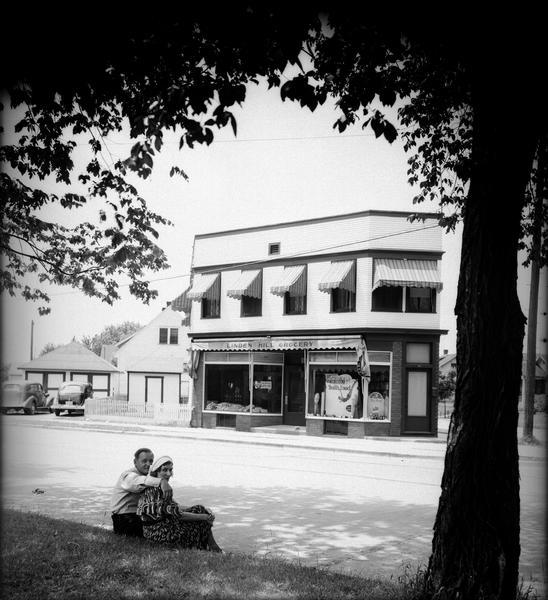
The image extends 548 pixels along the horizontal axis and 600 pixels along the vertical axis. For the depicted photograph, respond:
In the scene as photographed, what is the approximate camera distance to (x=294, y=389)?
29.0m

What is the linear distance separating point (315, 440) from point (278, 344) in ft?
17.9

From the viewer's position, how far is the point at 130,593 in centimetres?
557

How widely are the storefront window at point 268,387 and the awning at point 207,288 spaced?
435cm

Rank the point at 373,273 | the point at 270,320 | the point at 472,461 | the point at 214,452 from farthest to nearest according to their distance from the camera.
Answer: the point at 270,320 → the point at 373,273 → the point at 214,452 → the point at 472,461

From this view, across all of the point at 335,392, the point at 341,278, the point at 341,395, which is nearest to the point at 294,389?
the point at 335,392

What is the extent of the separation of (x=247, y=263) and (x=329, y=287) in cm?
537

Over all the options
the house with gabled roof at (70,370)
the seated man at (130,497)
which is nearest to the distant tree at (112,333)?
the house with gabled roof at (70,370)

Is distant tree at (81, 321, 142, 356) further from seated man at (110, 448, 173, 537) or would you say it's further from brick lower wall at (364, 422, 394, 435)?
seated man at (110, 448, 173, 537)

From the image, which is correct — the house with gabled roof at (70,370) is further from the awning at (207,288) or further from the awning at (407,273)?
the awning at (407,273)

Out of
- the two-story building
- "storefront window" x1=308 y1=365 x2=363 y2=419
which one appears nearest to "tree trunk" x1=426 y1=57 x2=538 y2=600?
the two-story building

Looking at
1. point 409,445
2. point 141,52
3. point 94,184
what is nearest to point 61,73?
point 141,52

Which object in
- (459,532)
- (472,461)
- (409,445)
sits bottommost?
(409,445)

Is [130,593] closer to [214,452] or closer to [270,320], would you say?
[214,452]

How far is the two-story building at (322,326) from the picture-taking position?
25.6 meters
